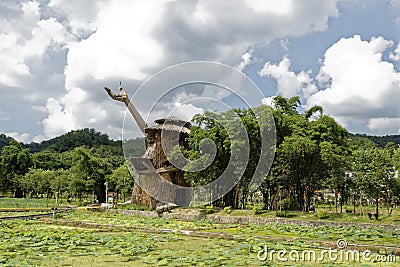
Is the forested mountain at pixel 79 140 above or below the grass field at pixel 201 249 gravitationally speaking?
above

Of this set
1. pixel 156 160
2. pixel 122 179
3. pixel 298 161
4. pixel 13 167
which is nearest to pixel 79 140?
pixel 13 167

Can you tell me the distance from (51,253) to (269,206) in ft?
55.5

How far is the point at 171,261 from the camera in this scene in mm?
8914

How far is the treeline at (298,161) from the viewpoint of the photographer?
1914 centimetres

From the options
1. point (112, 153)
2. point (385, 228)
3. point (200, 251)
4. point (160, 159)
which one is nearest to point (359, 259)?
point (200, 251)

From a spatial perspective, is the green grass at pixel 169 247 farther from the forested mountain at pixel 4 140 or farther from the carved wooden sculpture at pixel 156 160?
the forested mountain at pixel 4 140

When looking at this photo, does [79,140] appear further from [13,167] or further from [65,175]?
[65,175]

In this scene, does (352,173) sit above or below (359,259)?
above

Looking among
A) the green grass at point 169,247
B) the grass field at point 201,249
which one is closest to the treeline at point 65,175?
the green grass at point 169,247

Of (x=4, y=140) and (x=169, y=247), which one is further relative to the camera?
(x=4, y=140)

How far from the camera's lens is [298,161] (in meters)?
21.0

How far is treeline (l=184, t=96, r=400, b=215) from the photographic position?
19.1m

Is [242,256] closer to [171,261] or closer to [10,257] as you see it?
[171,261]

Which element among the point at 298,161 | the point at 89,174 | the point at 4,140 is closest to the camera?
the point at 298,161
